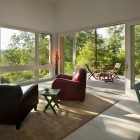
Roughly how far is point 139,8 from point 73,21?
8.34ft

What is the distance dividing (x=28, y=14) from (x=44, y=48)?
1.55m

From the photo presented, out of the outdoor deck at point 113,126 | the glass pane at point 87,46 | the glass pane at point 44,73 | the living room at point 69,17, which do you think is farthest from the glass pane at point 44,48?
the outdoor deck at point 113,126

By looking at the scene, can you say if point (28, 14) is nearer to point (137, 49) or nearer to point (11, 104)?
point (137, 49)

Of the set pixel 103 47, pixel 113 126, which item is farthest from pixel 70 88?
pixel 103 47

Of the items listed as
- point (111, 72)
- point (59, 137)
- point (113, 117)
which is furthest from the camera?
point (111, 72)

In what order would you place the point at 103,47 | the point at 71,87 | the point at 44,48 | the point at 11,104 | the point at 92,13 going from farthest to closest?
the point at 103,47 → the point at 44,48 → the point at 92,13 → the point at 71,87 → the point at 11,104

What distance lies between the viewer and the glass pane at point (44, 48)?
23.0 ft

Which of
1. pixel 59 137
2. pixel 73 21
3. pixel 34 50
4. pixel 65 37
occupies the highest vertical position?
pixel 73 21

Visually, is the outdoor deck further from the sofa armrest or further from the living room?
the living room

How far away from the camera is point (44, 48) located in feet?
23.6

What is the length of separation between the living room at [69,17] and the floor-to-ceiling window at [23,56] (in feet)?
0.59

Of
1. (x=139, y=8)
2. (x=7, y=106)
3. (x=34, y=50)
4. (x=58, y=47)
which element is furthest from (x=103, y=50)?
(x=7, y=106)

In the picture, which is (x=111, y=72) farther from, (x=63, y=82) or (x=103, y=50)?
(x=63, y=82)

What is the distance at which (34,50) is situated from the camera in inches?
266
